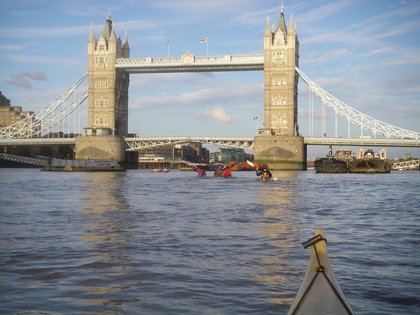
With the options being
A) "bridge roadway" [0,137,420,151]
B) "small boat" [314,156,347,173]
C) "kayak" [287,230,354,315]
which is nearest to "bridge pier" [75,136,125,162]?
"bridge roadway" [0,137,420,151]

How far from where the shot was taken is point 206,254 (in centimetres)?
1048

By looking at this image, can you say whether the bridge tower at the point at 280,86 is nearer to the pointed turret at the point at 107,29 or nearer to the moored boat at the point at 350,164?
the moored boat at the point at 350,164

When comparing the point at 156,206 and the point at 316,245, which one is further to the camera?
the point at 156,206

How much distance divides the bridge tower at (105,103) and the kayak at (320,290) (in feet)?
278

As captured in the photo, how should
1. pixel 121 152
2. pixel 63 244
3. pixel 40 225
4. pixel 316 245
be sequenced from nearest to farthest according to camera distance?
pixel 316 245 → pixel 63 244 → pixel 40 225 → pixel 121 152

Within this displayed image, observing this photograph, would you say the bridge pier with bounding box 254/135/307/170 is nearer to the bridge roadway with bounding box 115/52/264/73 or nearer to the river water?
the bridge roadway with bounding box 115/52/264/73

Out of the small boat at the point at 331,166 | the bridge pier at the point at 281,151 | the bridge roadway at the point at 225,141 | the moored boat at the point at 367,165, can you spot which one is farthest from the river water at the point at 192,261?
the bridge pier at the point at 281,151

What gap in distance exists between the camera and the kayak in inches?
190

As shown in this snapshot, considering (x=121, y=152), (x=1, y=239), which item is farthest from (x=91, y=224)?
(x=121, y=152)

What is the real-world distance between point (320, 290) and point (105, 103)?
89.5 m

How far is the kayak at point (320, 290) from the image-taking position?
190 inches

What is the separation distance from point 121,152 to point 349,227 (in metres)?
77.2

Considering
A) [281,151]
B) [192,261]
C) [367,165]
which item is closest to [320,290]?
[192,261]

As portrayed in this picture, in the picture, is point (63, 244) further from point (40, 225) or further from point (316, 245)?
point (316, 245)
